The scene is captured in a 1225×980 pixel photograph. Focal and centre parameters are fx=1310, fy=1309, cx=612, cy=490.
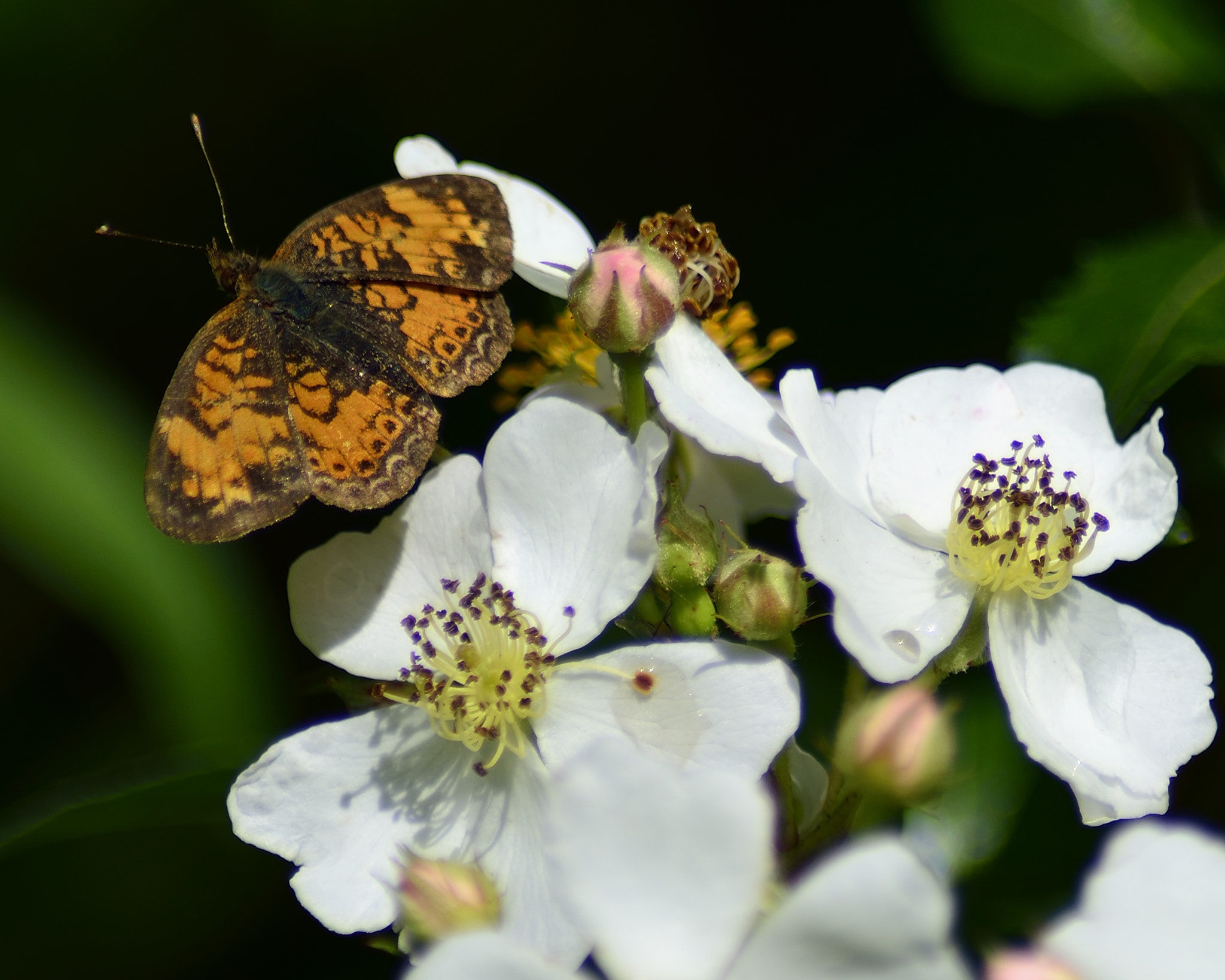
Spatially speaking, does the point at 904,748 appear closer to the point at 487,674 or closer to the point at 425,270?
the point at 487,674

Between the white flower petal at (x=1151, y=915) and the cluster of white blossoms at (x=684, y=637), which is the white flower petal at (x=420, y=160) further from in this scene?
the white flower petal at (x=1151, y=915)

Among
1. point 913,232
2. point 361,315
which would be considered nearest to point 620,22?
point 913,232

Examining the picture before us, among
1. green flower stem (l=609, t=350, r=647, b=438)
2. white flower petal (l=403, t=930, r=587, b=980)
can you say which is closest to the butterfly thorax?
green flower stem (l=609, t=350, r=647, b=438)

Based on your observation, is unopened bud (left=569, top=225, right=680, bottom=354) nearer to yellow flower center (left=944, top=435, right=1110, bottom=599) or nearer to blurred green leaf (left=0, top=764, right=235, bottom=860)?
yellow flower center (left=944, top=435, right=1110, bottom=599)

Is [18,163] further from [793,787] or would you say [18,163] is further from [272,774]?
[793,787]

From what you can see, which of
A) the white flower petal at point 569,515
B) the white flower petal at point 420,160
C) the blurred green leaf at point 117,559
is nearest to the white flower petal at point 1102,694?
the white flower petal at point 569,515
